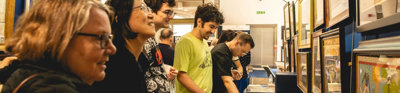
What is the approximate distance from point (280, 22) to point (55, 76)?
10162mm

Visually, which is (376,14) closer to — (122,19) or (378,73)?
(378,73)

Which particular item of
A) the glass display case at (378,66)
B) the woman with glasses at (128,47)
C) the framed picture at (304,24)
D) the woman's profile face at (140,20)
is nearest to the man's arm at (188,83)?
the woman with glasses at (128,47)

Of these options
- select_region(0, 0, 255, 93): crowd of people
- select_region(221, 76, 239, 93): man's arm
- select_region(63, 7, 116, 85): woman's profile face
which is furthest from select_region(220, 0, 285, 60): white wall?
select_region(63, 7, 116, 85): woman's profile face

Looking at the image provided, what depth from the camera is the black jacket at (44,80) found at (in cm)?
53

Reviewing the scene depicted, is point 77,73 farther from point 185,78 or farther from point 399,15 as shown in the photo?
point 185,78

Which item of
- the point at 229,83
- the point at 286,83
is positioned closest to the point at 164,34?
the point at 229,83

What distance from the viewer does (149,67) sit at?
1358 millimetres

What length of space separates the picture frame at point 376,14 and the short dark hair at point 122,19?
874mm

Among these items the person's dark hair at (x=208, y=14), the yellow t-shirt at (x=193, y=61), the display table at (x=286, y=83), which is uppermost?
the person's dark hair at (x=208, y=14)

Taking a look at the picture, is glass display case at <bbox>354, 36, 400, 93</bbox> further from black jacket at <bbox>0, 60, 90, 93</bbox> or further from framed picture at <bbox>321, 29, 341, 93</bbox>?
black jacket at <bbox>0, 60, 90, 93</bbox>

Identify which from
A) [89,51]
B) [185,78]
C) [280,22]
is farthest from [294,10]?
[280,22]

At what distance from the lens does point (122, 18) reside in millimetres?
1183

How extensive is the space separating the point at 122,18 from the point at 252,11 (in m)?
9.41

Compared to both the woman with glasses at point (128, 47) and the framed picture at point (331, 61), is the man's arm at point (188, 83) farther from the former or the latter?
the framed picture at point (331, 61)
